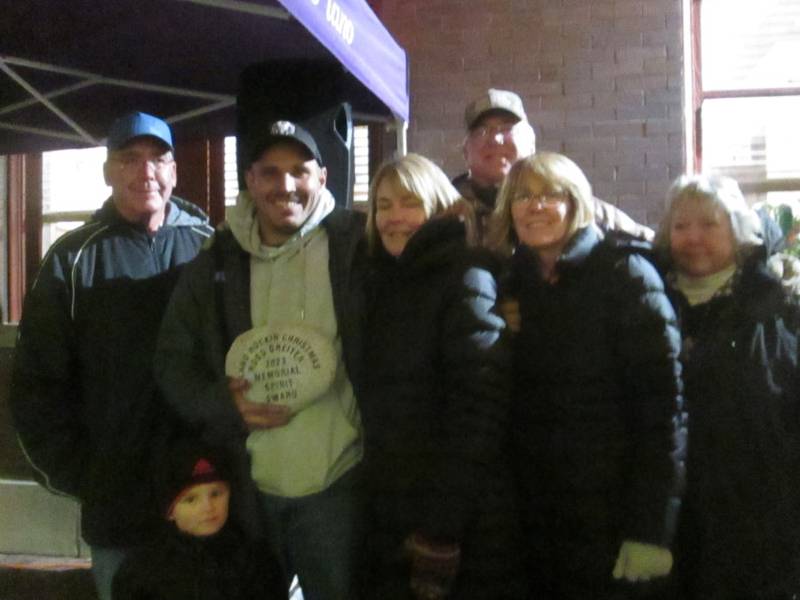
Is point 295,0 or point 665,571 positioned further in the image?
point 295,0

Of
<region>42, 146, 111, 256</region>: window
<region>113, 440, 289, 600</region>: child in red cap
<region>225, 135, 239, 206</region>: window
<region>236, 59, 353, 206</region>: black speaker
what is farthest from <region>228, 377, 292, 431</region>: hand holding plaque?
<region>42, 146, 111, 256</region>: window

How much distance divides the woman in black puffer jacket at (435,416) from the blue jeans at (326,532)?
14 centimetres

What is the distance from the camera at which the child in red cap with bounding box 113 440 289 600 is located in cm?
235

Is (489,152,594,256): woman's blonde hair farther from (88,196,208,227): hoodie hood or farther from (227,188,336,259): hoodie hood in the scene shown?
(88,196,208,227): hoodie hood

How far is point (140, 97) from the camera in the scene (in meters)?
3.91

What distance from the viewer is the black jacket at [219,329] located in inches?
95.4

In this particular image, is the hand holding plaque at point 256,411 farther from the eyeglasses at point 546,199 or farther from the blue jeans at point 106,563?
the eyeglasses at point 546,199

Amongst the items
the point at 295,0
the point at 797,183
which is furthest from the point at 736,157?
the point at 295,0

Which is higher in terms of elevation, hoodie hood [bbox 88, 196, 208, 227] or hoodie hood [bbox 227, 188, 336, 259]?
hoodie hood [bbox 88, 196, 208, 227]

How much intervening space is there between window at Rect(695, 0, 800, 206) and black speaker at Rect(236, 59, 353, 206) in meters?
2.66

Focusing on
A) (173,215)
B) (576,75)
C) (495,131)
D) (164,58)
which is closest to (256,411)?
(173,215)

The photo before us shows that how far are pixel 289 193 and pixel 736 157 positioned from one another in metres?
3.39

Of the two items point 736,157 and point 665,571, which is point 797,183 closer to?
point 736,157

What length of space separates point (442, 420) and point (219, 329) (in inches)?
30.4
